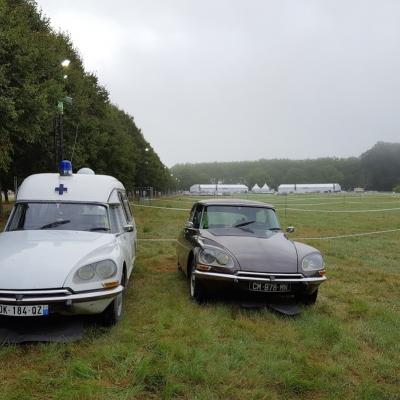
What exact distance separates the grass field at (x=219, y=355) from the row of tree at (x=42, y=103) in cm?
818

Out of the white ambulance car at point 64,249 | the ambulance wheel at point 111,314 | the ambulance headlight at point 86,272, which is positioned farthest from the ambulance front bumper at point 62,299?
the ambulance wheel at point 111,314

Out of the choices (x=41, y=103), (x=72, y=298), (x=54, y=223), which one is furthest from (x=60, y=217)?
(x=41, y=103)

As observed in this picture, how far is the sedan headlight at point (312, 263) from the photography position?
5.85 metres

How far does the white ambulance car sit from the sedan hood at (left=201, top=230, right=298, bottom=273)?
1.59m

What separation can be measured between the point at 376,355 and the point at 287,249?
6.60 ft

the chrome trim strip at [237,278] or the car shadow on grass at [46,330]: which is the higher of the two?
the chrome trim strip at [237,278]

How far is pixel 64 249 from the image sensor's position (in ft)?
15.8

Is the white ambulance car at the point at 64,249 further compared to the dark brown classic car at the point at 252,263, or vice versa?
the dark brown classic car at the point at 252,263

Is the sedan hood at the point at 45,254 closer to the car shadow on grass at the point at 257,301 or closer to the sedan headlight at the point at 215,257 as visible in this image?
the sedan headlight at the point at 215,257

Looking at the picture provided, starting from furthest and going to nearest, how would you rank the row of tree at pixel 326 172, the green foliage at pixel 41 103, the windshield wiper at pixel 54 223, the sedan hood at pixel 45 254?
the row of tree at pixel 326 172, the green foliage at pixel 41 103, the windshield wiper at pixel 54 223, the sedan hood at pixel 45 254

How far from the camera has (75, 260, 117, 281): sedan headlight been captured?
4535 mm

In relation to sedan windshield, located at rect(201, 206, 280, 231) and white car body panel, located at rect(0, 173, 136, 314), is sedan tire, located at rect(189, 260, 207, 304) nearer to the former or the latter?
white car body panel, located at rect(0, 173, 136, 314)

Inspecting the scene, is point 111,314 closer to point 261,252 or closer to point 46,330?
point 46,330

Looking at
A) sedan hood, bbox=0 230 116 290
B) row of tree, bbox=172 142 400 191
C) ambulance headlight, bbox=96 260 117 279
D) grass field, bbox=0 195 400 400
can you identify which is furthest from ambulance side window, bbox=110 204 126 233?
row of tree, bbox=172 142 400 191
